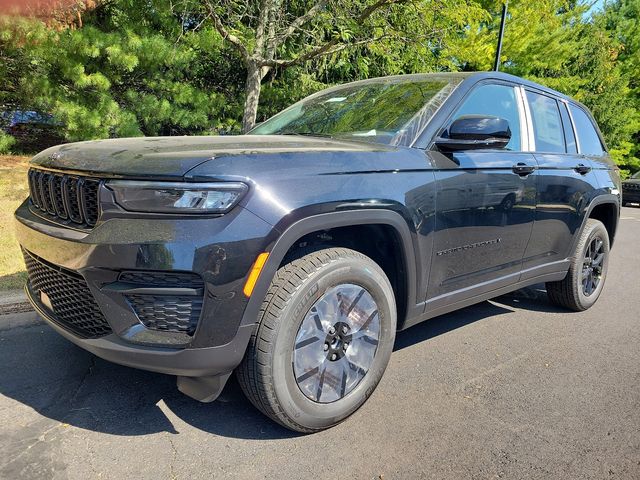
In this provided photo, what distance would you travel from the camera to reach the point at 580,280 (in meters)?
4.43

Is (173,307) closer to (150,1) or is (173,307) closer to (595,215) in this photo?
(595,215)

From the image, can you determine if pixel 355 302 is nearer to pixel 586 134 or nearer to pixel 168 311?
pixel 168 311

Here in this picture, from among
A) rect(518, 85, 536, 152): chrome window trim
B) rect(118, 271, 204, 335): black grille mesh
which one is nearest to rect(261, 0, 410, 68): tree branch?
rect(518, 85, 536, 152): chrome window trim

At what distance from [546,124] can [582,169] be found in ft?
1.65

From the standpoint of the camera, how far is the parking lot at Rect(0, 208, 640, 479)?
222 cm

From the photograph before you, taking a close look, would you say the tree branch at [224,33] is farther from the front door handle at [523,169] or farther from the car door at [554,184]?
the front door handle at [523,169]

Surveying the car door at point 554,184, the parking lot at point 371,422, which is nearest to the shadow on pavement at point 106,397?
the parking lot at point 371,422

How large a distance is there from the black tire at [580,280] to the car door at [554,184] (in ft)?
0.73

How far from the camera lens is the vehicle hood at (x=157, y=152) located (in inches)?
80.2

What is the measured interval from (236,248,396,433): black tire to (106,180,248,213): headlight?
44 cm

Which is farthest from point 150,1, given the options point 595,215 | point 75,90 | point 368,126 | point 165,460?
point 165,460

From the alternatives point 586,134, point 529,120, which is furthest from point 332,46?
point 529,120

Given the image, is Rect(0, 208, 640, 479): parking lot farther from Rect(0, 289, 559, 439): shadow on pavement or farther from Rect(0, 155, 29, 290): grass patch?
Rect(0, 155, 29, 290): grass patch

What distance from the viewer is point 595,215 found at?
4.82 metres
